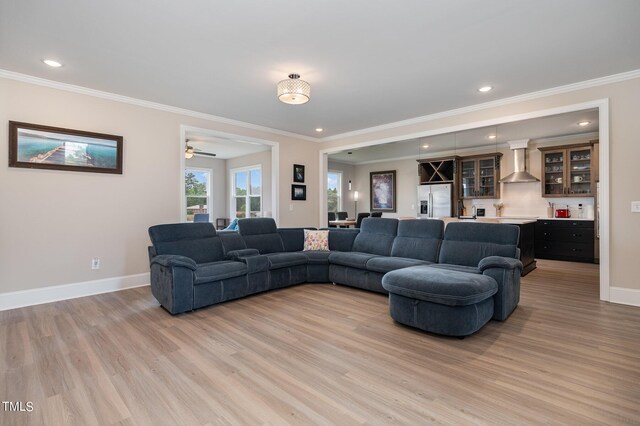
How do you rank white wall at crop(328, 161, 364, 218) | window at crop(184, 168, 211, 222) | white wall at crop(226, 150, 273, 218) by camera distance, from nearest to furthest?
1. white wall at crop(226, 150, 273, 218)
2. window at crop(184, 168, 211, 222)
3. white wall at crop(328, 161, 364, 218)

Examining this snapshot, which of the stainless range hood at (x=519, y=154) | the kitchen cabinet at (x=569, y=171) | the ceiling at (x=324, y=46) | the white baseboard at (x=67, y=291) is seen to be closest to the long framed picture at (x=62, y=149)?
the ceiling at (x=324, y=46)

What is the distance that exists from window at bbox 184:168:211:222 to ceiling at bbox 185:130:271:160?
2.47 ft

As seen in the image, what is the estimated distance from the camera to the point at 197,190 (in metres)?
9.38

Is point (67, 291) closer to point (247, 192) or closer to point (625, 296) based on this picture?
point (247, 192)

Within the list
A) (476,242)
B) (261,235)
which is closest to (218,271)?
(261,235)

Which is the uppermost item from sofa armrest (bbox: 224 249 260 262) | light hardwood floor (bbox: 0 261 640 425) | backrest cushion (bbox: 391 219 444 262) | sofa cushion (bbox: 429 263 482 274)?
backrest cushion (bbox: 391 219 444 262)

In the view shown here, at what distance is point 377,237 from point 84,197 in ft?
13.6

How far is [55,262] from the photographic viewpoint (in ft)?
12.9

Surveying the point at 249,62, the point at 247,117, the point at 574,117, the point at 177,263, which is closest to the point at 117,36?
the point at 249,62

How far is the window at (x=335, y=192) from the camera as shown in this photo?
10.5 meters

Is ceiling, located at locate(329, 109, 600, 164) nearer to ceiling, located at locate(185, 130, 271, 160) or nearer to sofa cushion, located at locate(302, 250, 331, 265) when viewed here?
ceiling, located at locate(185, 130, 271, 160)

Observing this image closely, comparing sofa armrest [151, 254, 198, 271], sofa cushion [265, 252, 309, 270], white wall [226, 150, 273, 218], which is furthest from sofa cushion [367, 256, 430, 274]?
white wall [226, 150, 273, 218]

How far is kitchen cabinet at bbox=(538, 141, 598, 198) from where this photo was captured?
659 cm

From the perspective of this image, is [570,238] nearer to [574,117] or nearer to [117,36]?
[574,117]
